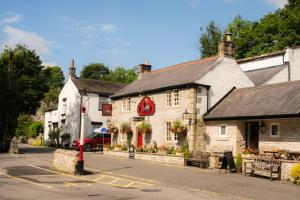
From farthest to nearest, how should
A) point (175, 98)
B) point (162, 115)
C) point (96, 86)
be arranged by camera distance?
point (96, 86)
point (162, 115)
point (175, 98)

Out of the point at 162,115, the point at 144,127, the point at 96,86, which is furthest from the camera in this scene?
the point at 96,86

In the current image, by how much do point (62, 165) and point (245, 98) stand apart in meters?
12.3

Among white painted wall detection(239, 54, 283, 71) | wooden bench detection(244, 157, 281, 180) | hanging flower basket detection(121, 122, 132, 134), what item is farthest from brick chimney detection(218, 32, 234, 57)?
wooden bench detection(244, 157, 281, 180)

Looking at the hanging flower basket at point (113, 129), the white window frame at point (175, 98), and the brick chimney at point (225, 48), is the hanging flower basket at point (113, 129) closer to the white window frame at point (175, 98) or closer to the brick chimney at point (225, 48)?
the white window frame at point (175, 98)

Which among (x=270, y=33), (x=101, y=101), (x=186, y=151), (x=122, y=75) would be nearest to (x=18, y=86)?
(x=101, y=101)

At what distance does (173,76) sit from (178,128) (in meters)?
5.79

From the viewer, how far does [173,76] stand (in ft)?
106

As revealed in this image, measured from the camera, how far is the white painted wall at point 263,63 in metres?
35.3

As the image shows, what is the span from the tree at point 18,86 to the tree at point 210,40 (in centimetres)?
2602

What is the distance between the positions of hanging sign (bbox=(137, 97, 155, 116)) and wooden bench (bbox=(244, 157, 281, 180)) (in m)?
11.5

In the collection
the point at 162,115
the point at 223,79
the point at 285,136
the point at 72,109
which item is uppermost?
the point at 223,79

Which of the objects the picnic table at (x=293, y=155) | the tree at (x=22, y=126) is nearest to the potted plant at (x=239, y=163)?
the picnic table at (x=293, y=155)

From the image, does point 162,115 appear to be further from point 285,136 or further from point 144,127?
point 285,136

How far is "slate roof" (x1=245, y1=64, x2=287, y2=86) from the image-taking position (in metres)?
32.8
